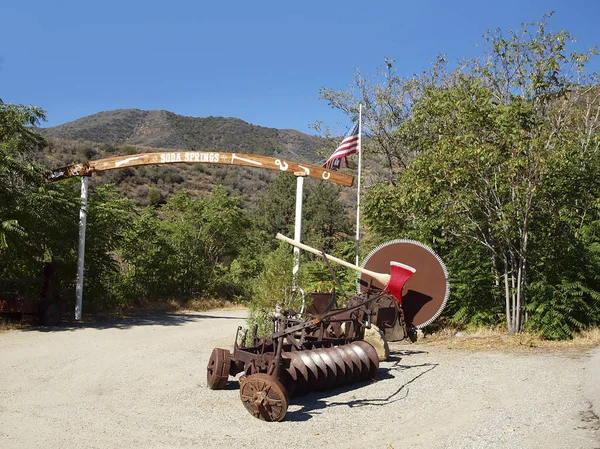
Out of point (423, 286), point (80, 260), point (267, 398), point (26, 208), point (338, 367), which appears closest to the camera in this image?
point (267, 398)

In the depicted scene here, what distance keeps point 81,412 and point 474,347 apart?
23.7ft

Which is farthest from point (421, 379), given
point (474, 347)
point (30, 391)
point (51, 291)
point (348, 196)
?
point (348, 196)

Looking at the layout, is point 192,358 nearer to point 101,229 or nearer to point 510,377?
point 510,377

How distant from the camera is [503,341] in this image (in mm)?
11688

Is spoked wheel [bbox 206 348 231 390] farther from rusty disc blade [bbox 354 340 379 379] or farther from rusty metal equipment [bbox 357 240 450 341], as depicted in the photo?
rusty metal equipment [bbox 357 240 450 341]

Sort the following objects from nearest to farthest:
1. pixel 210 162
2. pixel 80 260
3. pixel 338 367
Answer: pixel 338 367 → pixel 80 260 → pixel 210 162

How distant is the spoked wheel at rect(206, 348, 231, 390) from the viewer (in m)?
8.02

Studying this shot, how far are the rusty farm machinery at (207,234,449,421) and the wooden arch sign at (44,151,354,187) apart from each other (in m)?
2.44

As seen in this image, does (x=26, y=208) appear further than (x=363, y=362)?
Yes

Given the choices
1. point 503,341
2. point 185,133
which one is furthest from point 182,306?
point 185,133

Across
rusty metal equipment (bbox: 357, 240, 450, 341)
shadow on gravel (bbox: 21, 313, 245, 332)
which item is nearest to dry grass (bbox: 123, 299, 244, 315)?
shadow on gravel (bbox: 21, 313, 245, 332)

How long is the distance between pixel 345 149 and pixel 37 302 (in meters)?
8.06

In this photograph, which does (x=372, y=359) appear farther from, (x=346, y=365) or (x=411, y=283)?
(x=411, y=283)

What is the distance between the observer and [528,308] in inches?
462
